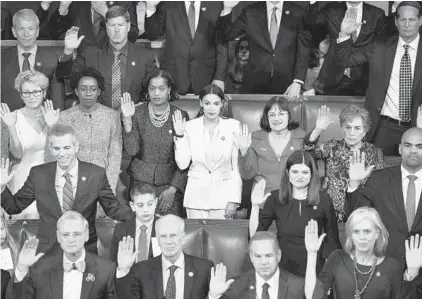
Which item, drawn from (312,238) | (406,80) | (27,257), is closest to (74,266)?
(27,257)

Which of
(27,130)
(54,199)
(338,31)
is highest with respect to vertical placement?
(338,31)

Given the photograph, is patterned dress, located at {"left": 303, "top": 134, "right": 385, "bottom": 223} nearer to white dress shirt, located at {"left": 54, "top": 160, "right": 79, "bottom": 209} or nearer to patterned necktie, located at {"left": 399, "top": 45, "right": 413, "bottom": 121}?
patterned necktie, located at {"left": 399, "top": 45, "right": 413, "bottom": 121}

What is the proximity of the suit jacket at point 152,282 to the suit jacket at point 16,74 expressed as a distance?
1.77 meters

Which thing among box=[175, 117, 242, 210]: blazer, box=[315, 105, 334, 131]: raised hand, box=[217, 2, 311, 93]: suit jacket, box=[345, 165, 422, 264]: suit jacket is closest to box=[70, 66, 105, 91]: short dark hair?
box=[175, 117, 242, 210]: blazer

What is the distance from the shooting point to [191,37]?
6934 mm

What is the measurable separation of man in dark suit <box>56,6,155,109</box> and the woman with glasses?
384mm

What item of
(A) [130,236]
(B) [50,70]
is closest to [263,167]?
(A) [130,236]

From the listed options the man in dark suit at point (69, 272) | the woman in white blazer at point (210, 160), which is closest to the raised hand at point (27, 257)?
the man in dark suit at point (69, 272)

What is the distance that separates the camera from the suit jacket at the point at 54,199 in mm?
5652

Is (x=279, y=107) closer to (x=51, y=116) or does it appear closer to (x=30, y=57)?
(x=51, y=116)

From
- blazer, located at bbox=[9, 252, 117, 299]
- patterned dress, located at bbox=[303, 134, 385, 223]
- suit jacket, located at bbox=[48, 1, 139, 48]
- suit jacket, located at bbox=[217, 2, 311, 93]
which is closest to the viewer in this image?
blazer, located at bbox=[9, 252, 117, 299]

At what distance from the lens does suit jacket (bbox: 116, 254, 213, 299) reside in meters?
5.32

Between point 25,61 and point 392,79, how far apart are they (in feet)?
6.95

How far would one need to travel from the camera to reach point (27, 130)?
20.6 feet
